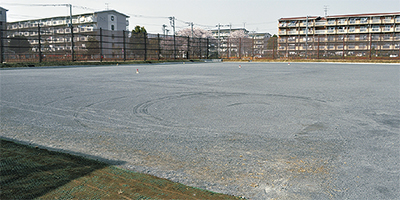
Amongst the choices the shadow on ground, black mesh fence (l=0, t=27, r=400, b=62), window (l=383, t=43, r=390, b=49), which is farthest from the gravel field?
window (l=383, t=43, r=390, b=49)

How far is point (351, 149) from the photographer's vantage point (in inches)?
143

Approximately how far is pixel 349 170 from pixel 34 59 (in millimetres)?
35013

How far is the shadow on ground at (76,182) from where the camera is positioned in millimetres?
2436

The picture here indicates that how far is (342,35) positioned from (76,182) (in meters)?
52.0

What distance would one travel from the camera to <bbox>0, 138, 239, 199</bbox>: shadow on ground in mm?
2436

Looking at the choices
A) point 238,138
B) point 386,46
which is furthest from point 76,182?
point 386,46

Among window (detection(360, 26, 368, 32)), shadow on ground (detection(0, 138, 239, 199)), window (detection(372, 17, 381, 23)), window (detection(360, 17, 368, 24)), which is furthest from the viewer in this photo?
window (detection(360, 26, 368, 32))

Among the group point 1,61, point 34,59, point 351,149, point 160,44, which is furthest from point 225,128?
point 160,44

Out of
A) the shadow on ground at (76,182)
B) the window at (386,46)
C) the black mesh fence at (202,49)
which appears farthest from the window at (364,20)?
the shadow on ground at (76,182)

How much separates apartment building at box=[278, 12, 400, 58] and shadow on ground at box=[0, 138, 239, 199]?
44.4 m

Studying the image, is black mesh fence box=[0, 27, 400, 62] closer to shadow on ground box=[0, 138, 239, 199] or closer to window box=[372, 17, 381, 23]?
shadow on ground box=[0, 138, 239, 199]

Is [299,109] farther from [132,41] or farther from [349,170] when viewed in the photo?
[132,41]

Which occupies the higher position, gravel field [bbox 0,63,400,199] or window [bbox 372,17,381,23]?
window [bbox 372,17,381,23]

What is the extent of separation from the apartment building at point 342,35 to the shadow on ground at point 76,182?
4440 cm
